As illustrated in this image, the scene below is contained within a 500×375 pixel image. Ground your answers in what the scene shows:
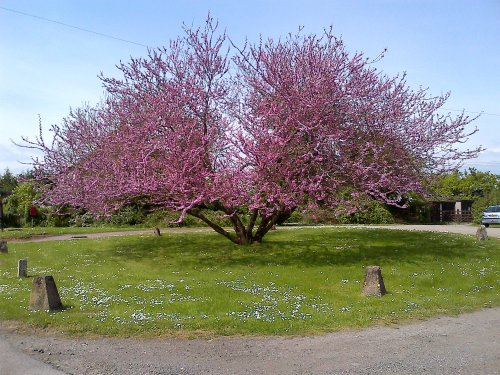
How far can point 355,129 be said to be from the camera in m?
15.2

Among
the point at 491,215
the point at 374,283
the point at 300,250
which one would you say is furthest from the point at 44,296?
the point at 491,215

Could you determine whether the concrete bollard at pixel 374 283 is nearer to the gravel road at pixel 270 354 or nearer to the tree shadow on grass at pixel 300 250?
the gravel road at pixel 270 354

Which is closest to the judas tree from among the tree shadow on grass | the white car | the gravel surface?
the tree shadow on grass

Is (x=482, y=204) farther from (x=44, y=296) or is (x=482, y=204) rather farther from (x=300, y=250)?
(x=44, y=296)

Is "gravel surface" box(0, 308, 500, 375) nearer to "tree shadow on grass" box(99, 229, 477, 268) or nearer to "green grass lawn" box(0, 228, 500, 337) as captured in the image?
"green grass lawn" box(0, 228, 500, 337)

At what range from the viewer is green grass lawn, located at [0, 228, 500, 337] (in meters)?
7.98

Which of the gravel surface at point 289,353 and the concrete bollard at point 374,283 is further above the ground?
the concrete bollard at point 374,283

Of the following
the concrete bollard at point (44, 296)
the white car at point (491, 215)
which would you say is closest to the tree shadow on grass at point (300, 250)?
the concrete bollard at point (44, 296)

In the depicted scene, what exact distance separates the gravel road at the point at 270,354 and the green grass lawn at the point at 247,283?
485mm

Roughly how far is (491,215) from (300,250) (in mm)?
23197

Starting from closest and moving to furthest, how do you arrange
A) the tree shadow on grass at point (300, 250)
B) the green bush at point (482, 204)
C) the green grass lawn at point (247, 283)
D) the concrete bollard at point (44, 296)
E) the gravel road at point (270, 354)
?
the gravel road at point (270, 354)
the green grass lawn at point (247, 283)
the concrete bollard at point (44, 296)
the tree shadow on grass at point (300, 250)
the green bush at point (482, 204)

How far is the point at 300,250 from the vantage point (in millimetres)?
16297

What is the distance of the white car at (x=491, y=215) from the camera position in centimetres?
3388

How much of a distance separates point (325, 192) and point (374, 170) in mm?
1519
